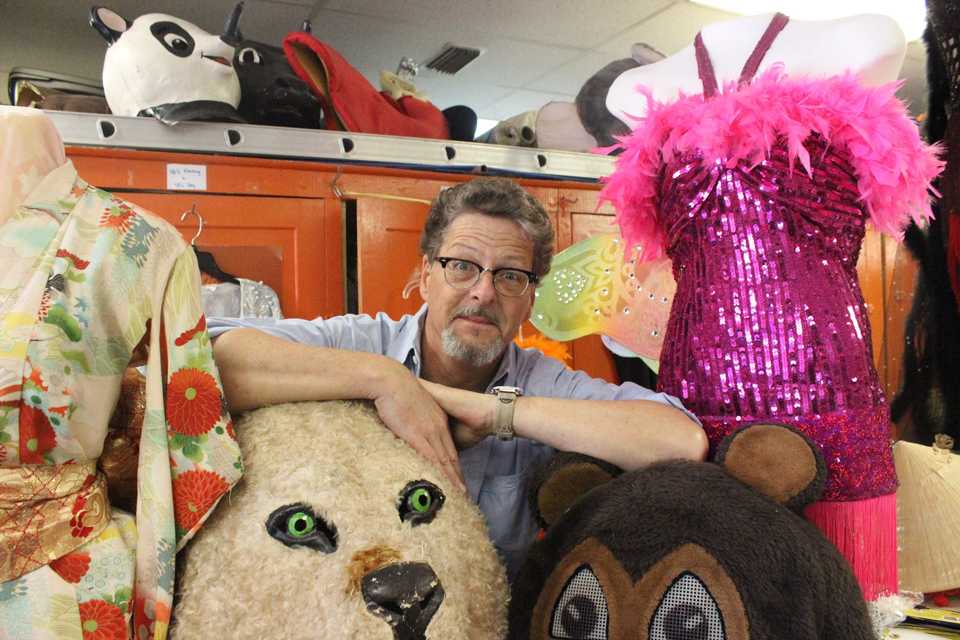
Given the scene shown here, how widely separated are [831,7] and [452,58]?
196 cm

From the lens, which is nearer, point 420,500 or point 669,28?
point 420,500

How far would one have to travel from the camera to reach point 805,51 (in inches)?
46.4

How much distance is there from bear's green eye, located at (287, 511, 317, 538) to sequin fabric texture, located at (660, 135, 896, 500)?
2.11ft

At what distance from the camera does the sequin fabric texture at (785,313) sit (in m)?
1.11

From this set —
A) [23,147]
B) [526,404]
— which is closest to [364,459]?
[526,404]

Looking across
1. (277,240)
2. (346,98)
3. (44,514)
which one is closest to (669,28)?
(346,98)

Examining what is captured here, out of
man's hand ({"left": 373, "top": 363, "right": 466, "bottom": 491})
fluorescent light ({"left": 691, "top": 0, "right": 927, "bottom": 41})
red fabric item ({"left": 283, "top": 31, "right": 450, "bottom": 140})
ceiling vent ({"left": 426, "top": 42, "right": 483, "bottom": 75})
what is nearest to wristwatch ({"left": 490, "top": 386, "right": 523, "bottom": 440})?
man's hand ({"left": 373, "top": 363, "right": 466, "bottom": 491})

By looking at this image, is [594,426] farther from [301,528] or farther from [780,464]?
[301,528]

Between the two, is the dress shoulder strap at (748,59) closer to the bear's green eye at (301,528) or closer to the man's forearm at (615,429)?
the man's forearm at (615,429)

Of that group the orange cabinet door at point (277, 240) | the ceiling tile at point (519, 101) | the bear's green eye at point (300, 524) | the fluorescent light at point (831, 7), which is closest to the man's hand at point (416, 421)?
the bear's green eye at point (300, 524)

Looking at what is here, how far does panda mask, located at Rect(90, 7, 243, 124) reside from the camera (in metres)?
2.17

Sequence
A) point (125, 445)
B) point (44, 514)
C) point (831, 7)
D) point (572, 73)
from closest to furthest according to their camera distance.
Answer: point (44, 514) → point (125, 445) → point (831, 7) → point (572, 73)

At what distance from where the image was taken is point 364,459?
873 millimetres

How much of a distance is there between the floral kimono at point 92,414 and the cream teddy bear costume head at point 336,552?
0.11ft
